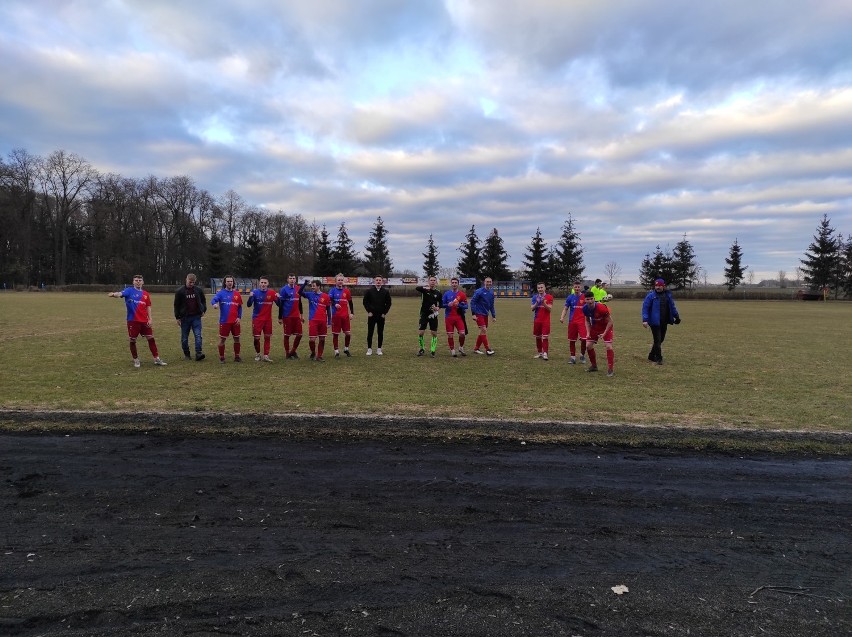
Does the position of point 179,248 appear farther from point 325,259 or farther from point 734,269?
point 734,269

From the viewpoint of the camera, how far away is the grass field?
23.0 feet

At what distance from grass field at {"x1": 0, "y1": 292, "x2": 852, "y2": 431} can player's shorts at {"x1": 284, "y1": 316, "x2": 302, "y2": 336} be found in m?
0.80

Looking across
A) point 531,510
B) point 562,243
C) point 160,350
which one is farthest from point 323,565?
point 562,243

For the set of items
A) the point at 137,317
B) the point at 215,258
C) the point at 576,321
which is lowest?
the point at 576,321

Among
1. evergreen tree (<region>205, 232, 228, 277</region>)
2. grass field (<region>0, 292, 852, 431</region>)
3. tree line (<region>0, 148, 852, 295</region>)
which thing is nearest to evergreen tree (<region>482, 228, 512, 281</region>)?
tree line (<region>0, 148, 852, 295</region>)

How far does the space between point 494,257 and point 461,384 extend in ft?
222

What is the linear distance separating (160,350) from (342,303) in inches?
202

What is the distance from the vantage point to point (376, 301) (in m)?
12.6

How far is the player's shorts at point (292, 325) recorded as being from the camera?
39.3ft

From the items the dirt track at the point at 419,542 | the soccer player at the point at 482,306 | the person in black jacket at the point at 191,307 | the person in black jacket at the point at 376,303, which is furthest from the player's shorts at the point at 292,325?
the dirt track at the point at 419,542

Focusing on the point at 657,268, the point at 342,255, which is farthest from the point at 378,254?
the point at 657,268

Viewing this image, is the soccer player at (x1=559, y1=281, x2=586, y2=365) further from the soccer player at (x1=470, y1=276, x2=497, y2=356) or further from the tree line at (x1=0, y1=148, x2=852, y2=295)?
the tree line at (x1=0, y1=148, x2=852, y2=295)

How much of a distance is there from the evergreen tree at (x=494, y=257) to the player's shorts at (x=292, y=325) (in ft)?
211

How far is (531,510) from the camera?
3.97 m
